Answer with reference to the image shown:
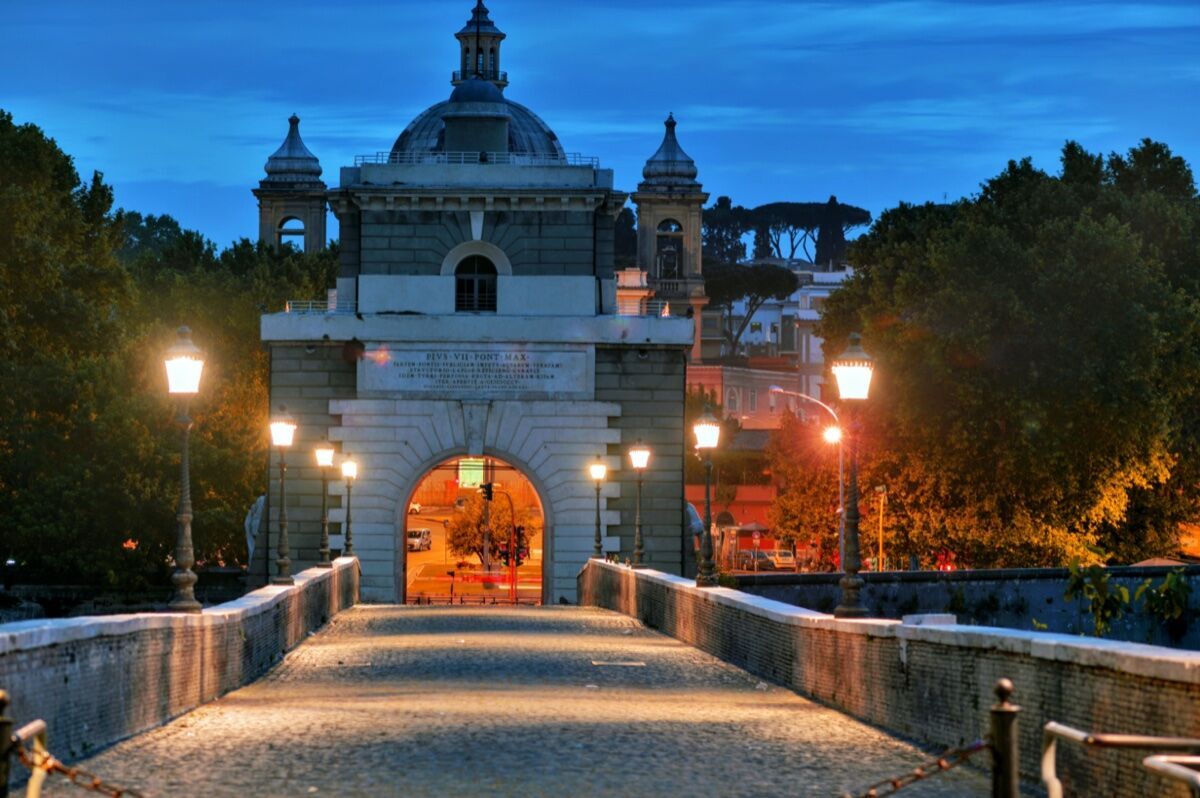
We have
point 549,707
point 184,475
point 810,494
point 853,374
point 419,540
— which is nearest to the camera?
point 549,707

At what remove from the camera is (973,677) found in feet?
62.5

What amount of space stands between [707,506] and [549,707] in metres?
Result: 13.8

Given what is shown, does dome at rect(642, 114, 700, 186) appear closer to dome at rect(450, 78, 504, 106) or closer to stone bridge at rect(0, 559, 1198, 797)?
dome at rect(450, 78, 504, 106)

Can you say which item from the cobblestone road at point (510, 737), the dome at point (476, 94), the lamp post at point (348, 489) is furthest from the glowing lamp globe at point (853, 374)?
the dome at point (476, 94)

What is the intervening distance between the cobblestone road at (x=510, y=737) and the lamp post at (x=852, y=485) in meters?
1.05

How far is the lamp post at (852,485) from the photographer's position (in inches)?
973

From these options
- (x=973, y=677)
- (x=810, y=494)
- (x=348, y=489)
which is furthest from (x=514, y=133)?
(x=973, y=677)

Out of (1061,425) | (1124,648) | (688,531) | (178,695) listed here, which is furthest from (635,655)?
(1061,425)

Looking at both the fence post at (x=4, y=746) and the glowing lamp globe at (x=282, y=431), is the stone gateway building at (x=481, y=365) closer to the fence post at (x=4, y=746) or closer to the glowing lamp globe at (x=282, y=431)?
the glowing lamp globe at (x=282, y=431)

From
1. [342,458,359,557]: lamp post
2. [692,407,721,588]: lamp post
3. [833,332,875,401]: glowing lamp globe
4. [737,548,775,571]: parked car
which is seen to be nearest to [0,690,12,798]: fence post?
[833,332,875,401]: glowing lamp globe

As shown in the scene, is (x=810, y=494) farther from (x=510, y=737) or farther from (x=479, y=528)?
(x=510, y=737)

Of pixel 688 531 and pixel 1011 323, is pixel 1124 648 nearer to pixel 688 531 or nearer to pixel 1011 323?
pixel 688 531

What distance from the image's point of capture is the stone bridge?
663 inches

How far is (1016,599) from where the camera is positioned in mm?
62594
